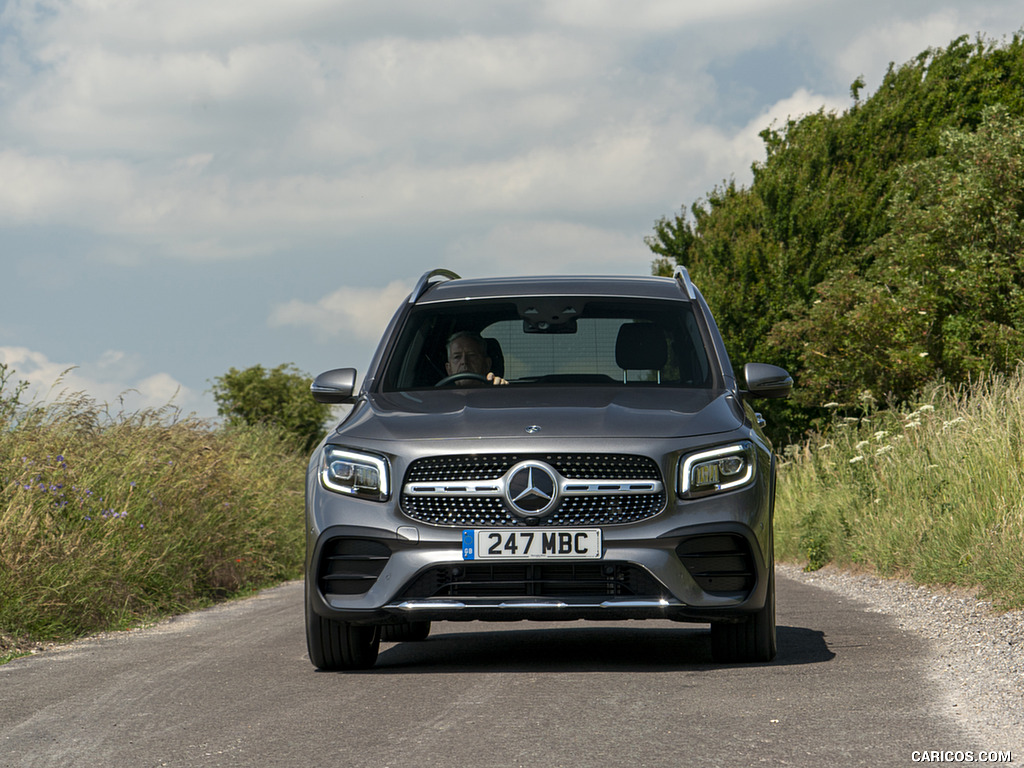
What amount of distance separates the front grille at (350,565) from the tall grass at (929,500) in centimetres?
407

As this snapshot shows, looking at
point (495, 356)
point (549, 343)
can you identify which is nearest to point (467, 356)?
point (495, 356)

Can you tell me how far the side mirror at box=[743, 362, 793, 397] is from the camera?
689cm

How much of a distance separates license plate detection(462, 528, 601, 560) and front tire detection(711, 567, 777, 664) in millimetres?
938

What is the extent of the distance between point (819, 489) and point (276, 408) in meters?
37.2

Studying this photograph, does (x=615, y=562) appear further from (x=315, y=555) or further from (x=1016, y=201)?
(x=1016, y=201)

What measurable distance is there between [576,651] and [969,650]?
204cm

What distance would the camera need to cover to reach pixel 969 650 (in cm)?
681

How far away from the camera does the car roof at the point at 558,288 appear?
7715mm

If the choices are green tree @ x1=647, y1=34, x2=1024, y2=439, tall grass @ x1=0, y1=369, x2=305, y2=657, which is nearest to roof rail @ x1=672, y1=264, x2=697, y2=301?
tall grass @ x1=0, y1=369, x2=305, y2=657

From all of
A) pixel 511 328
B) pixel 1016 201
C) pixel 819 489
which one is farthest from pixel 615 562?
pixel 1016 201

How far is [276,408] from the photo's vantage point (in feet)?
172

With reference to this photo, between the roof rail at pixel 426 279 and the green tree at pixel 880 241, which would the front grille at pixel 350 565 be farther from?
the green tree at pixel 880 241

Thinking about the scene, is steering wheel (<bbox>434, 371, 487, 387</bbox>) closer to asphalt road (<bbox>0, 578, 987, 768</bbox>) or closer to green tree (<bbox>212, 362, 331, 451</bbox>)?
asphalt road (<bbox>0, 578, 987, 768</bbox>)

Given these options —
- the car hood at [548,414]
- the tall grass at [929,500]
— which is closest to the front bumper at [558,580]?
the car hood at [548,414]
